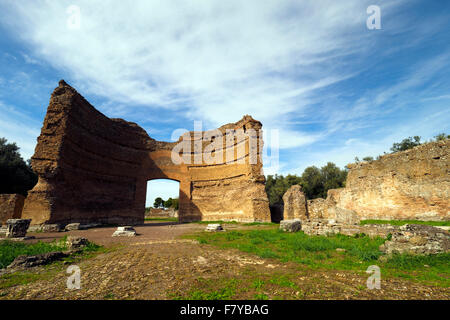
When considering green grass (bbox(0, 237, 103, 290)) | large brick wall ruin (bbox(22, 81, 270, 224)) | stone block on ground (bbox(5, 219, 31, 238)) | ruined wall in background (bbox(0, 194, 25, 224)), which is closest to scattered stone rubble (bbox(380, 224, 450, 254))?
green grass (bbox(0, 237, 103, 290))

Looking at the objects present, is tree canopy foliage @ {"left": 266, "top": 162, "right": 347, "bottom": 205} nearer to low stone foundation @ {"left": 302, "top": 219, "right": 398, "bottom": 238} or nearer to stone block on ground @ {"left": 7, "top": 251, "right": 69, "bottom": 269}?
low stone foundation @ {"left": 302, "top": 219, "right": 398, "bottom": 238}

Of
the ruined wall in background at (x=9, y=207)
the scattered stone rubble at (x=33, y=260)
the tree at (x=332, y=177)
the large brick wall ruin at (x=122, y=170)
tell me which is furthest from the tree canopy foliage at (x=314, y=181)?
the scattered stone rubble at (x=33, y=260)

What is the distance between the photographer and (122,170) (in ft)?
67.3

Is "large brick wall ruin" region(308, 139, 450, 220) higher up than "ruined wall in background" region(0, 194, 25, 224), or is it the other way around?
"large brick wall ruin" region(308, 139, 450, 220)

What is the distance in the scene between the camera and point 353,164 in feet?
59.4

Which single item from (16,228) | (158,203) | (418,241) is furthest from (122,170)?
(158,203)

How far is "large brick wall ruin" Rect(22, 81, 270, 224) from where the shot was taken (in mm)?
13375

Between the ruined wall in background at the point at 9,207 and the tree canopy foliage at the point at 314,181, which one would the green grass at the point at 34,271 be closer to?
the ruined wall in background at the point at 9,207

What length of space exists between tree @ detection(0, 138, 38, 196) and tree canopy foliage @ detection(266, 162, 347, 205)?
31.9 m

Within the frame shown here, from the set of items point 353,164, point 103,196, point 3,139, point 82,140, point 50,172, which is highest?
point 3,139

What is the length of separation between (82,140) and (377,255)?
19.5m

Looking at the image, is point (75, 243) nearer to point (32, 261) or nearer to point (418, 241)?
point (32, 261)
